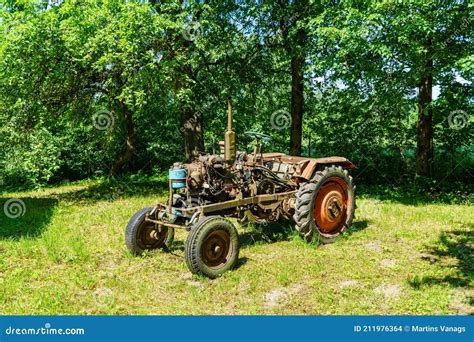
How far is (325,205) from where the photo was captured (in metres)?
7.34

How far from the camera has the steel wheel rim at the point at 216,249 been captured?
588cm

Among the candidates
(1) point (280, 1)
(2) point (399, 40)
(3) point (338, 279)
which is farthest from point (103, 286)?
(1) point (280, 1)

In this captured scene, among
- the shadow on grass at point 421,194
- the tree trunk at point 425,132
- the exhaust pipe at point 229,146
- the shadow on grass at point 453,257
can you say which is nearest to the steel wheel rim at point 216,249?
the exhaust pipe at point 229,146

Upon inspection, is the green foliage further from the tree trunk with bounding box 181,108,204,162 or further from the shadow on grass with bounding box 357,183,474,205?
the shadow on grass with bounding box 357,183,474,205

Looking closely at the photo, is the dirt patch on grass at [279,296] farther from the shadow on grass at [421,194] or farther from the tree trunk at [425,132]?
the tree trunk at [425,132]

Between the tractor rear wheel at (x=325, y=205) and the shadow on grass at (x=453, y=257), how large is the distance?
1.52m

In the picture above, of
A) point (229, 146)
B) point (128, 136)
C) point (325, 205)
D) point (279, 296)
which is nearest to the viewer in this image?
point (279, 296)

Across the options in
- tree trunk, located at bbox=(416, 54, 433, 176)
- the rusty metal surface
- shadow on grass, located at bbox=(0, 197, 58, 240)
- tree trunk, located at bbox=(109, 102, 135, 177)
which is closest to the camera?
the rusty metal surface

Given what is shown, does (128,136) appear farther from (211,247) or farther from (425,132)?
(211,247)

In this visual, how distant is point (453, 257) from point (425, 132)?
661cm

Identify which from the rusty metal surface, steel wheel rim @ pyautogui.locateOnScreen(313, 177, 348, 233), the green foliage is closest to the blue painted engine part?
the rusty metal surface

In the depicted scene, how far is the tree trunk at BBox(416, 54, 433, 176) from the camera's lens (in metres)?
12.1

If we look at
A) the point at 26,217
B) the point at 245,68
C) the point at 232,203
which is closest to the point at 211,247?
the point at 232,203

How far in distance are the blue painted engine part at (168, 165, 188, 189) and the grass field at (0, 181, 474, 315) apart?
3.87 ft
